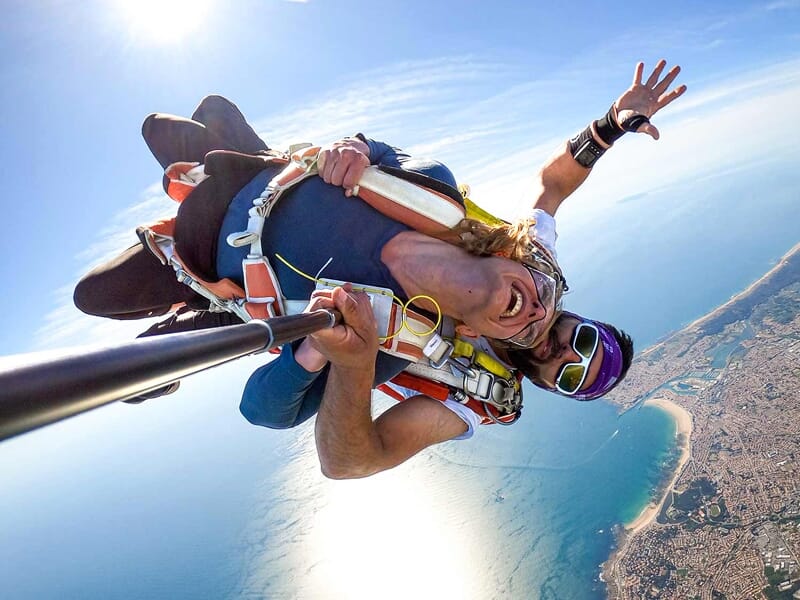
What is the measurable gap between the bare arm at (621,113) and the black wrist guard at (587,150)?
21 millimetres

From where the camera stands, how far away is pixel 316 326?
3.61ft

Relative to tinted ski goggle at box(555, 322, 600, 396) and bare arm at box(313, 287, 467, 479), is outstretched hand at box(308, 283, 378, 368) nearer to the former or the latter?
bare arm at box(313, 287, 467, 479)

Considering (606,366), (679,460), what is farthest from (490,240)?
(679,460)

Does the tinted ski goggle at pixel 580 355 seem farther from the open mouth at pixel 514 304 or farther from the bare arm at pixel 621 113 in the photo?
the bare arm at pixel 621 113

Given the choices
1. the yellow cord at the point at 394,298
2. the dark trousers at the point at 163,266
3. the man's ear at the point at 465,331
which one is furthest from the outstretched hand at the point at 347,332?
the dark trousers at the point at 163,266

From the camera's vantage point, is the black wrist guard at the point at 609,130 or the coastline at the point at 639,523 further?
the coastline at the point at 639,523

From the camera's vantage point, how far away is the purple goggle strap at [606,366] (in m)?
2.48

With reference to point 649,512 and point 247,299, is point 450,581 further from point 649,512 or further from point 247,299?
point 247,299

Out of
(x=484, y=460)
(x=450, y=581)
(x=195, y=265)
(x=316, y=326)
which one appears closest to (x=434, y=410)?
(x=316, y=326)

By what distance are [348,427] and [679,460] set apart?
102 feet

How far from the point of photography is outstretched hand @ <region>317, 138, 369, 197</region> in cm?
184

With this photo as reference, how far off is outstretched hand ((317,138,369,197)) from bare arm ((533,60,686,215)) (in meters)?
1.37

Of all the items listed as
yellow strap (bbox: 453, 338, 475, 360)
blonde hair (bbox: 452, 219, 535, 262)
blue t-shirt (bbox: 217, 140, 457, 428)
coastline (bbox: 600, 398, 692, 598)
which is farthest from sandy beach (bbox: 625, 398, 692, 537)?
blue t-shirt (bbox: 217, 140, 457, 428)

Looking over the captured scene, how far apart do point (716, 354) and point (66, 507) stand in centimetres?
9747
